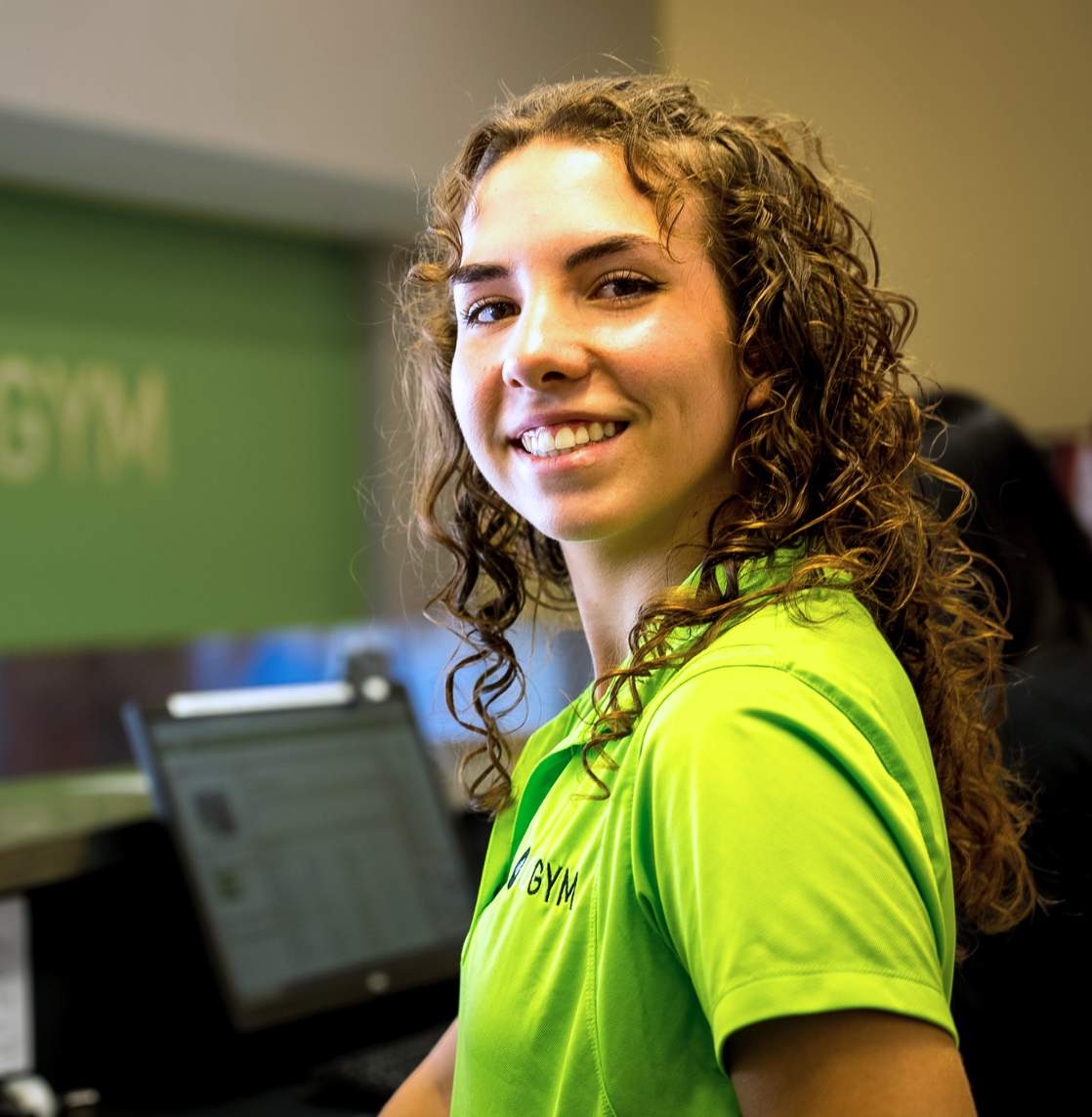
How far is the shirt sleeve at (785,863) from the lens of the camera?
0.62 meters

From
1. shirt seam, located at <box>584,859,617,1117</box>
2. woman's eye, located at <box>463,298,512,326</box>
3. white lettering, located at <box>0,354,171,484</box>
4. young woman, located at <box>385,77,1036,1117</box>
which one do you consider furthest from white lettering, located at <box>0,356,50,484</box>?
shirt seam, located at <box>584,859,617,1117</box>

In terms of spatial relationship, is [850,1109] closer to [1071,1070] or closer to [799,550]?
[799,550]

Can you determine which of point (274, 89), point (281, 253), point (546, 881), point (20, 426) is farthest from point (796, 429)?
point (281, 253)

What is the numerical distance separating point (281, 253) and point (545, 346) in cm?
223

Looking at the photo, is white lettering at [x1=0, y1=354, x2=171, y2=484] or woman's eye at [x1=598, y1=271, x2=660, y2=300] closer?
woman's eye at [x1=598, y1=271, x2=660, y2=300]

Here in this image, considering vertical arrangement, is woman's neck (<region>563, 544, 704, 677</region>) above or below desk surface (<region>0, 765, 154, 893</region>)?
above

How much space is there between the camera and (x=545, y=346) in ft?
2.70

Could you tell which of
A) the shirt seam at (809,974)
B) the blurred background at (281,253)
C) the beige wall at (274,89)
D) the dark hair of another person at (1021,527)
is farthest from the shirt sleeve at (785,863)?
the beige wall at (274,89)

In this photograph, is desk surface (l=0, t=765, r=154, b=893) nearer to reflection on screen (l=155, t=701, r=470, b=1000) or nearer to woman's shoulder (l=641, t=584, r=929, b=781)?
reflection on screen (l=155, t=701, r=470, b=1000)

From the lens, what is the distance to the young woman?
633 mm

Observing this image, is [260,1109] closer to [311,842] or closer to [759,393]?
[311,842]

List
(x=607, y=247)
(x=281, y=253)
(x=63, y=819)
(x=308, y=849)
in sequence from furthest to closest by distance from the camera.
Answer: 1. (x=281, y=253)
2. (x=63, y=819)
3. (x=308, y=849)
4. (x=607, y=247)

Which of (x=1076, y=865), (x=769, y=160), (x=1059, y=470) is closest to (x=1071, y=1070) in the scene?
(x=1076, y=865)

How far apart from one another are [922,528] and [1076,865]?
57 centimetres
